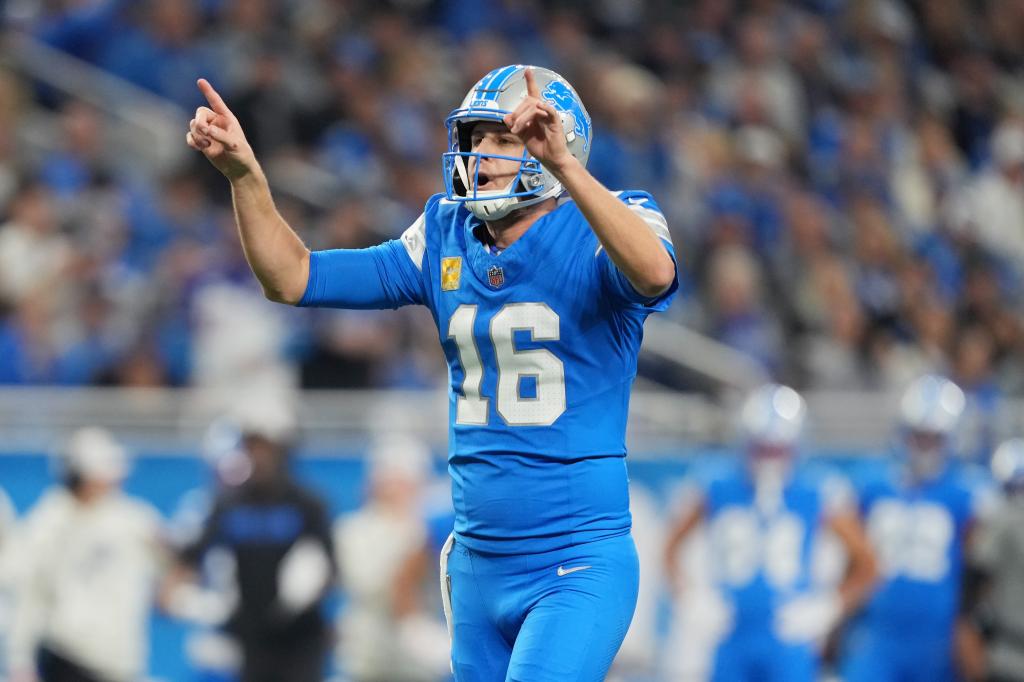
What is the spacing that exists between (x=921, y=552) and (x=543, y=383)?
505 centimetres

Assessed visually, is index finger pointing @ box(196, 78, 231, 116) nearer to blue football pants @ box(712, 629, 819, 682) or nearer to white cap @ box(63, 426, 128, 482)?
white cap @ box(63, 426, 128, 482)

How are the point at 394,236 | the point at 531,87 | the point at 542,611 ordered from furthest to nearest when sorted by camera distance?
the point at 394,236, the point at 542,611, the point at 531,87

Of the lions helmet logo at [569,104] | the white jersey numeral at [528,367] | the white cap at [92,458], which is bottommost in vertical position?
the white cap at [92,458]

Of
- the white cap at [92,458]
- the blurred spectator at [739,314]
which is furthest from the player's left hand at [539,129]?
the blurred spectator at [739,314]

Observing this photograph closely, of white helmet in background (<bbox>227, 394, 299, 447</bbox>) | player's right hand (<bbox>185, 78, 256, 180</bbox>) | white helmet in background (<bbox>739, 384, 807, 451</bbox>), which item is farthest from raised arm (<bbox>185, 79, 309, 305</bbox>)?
white helmet in background (<bbox>739, 384, 807, 451</bbox>)

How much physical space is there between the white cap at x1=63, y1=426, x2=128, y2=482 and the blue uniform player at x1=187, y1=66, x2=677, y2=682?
4.22 meters

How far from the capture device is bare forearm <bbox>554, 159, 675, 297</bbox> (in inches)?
145

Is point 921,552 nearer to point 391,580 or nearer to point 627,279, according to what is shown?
point 391,580

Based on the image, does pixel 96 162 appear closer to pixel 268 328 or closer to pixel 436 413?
pixel 268 328

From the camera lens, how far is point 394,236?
390 inches

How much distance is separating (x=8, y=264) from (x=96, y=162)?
3.51ft

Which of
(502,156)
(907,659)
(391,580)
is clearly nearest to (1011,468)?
(907,659)

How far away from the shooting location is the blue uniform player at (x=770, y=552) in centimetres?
852

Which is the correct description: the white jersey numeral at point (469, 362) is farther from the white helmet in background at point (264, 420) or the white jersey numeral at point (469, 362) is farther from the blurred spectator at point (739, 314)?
the blurred spectator at point (739, 314)
